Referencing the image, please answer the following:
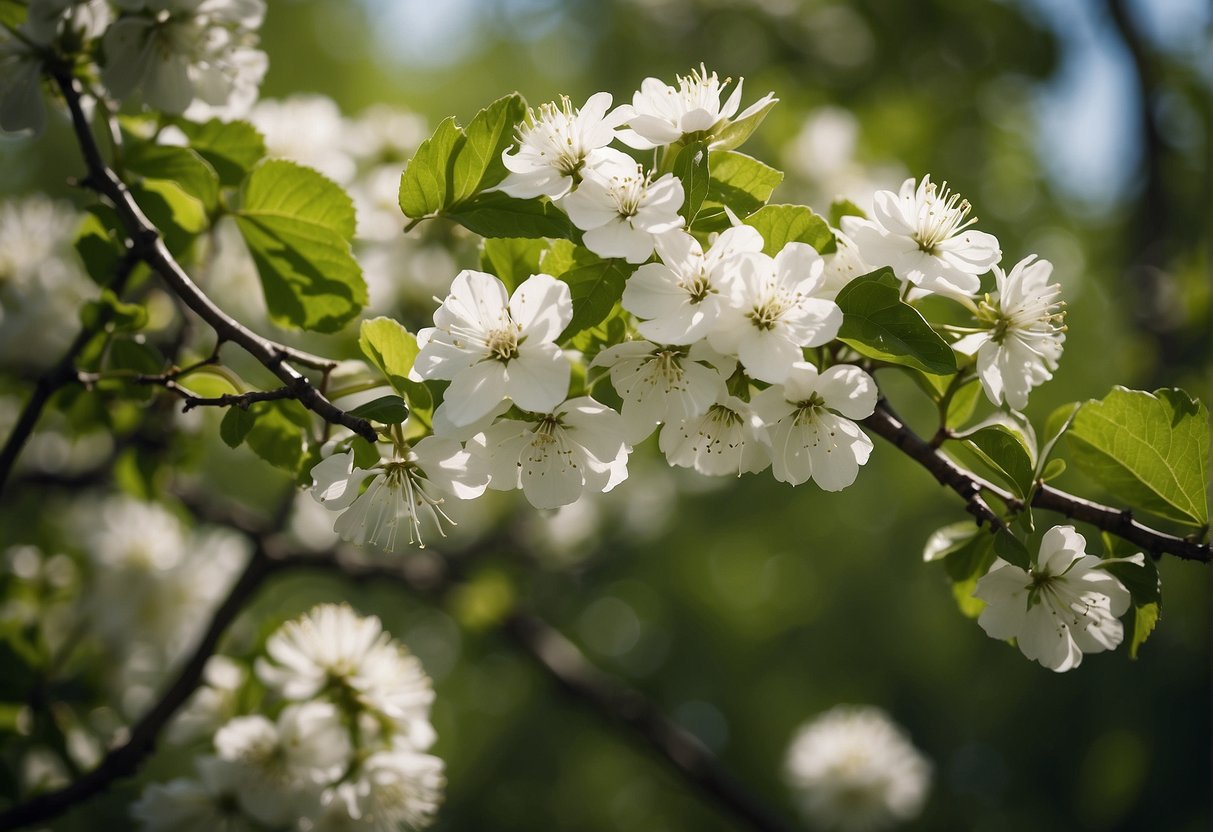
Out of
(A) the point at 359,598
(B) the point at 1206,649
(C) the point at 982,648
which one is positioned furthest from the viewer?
(A) the point at 359,598

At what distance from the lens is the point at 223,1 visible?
1599 mm

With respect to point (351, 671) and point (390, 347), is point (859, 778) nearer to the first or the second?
point (351, 671)

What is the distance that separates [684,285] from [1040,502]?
1.93ft

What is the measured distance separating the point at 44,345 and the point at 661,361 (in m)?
2.11

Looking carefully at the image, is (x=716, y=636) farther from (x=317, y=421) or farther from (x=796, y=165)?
(x=317, y=421)

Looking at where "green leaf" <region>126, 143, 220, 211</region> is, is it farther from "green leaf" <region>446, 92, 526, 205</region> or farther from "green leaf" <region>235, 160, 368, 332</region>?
"green leaf" <region>446, 92, 526, 205</region>

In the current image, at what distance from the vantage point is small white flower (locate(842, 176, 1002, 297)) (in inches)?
49.6

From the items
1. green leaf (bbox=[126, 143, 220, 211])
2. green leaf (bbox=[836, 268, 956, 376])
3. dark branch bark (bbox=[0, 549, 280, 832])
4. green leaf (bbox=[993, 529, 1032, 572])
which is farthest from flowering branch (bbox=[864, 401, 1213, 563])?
dark branch bark (bbox=[0, 549, 280, 832])

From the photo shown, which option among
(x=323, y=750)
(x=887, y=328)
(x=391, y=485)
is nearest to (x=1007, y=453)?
(x=887, y=328)

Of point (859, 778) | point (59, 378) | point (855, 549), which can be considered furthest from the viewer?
point (855, 549)

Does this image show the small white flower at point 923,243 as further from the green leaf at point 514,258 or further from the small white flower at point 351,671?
the small white flower at point 351,671

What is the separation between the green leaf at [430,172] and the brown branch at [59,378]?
1.91 ft

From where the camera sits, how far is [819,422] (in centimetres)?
128

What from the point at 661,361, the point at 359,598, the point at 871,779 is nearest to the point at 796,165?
the point at 871,779
